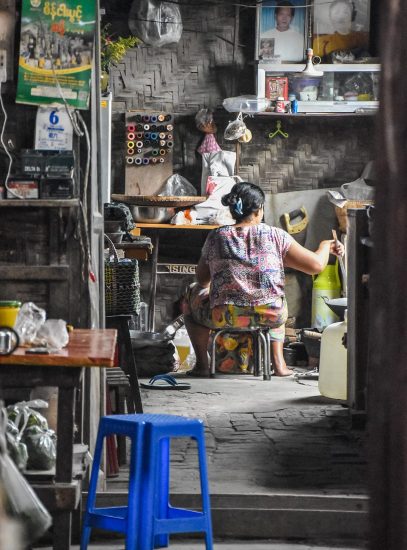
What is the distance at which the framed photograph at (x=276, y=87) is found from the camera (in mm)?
10859

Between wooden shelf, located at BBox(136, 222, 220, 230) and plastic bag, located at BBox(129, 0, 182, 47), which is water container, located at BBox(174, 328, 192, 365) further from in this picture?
plastic bag, located at BBox(129, 0, 182, 47)

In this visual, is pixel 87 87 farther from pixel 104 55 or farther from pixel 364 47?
pixel 364 47

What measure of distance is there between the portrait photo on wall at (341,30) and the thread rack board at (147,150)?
169 centimetres

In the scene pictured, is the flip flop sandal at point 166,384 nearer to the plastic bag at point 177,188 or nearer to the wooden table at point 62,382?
the plastic bag at point 177,188

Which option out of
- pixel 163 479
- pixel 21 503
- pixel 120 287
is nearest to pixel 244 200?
pixel 120 287

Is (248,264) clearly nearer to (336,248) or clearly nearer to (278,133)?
(336,248)

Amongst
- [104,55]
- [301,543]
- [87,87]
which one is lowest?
[301,543]

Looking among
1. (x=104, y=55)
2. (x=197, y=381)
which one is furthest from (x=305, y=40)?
(x=197, y=381)

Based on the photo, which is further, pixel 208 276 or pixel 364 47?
pixel 364 47

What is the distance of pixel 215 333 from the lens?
30.2 ft

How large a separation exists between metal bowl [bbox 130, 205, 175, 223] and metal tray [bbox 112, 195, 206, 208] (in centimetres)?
6

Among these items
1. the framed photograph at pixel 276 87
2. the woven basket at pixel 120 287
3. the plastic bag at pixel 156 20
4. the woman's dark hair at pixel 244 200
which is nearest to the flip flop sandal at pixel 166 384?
the woman's dark hair at pixel 244 200

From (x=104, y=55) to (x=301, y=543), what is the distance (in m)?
6.30

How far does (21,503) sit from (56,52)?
9.92ft
